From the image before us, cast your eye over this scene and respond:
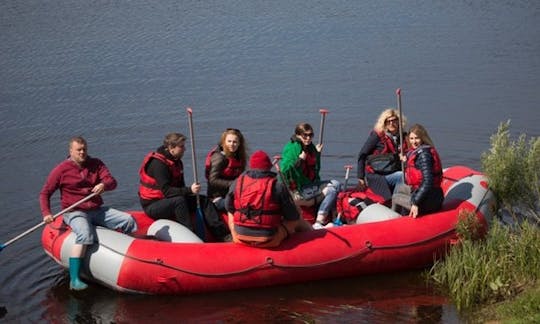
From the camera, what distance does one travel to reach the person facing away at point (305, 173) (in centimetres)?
928

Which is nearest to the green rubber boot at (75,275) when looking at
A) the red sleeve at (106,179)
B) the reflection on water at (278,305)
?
the reflection on water at (278,305)

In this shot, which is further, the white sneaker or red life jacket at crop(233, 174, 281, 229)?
the white sneaker

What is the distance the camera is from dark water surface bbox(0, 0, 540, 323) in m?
8.43

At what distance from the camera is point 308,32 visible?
19.2 m

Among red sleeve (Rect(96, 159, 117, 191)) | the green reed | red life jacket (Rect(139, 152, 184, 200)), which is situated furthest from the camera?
red life jacket (Rect(139, 152, 184, 200))

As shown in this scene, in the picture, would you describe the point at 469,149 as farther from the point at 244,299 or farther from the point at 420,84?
the point at 244,299

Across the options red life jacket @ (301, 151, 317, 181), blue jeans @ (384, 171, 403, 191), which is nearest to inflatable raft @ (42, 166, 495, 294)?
blue jeans @ (384, 171, 403, 191)

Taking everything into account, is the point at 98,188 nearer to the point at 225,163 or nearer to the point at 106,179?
the point at 106,179

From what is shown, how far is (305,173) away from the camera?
9484 millimetres

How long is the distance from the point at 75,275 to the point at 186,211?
1308 mm

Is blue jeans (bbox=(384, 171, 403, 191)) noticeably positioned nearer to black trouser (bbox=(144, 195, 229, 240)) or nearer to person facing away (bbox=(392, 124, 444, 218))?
person facing away (bbox=(392, 124, 444, 218))

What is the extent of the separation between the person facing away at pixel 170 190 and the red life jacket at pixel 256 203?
2.43 feet

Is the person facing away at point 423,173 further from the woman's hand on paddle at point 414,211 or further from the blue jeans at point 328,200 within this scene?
the blue jeans at point 328,200

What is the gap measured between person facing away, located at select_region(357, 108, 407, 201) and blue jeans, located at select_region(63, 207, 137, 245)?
280 cm
